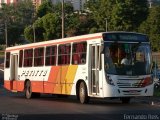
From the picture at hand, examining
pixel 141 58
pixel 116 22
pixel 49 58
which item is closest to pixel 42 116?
pixel 141 58

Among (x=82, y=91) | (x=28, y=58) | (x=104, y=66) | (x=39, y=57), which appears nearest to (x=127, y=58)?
(x=104, y=66)

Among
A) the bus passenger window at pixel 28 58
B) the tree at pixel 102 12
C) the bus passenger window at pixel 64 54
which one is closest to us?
the bus passenger window at pixel 64 54

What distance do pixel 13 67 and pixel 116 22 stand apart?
6535cm

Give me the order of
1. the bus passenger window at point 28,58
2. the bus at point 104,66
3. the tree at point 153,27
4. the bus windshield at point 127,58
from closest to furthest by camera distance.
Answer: the bus at point 104,66
the bus windshield at point 127,58
the bus passenger window at point 28,58
the tree at point 153,27

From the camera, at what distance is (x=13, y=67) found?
34.0 meters

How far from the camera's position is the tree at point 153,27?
89812 millimetres

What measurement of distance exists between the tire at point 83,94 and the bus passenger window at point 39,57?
5.04 metres

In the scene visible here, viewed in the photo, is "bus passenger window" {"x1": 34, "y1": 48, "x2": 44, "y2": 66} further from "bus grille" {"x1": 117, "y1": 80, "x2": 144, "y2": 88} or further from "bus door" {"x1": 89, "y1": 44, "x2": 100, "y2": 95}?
"bus grille" {"x1": 117, "y1": 80, "x2": 144, "y2": 88}

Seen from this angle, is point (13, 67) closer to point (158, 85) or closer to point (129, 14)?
point (158, 85)

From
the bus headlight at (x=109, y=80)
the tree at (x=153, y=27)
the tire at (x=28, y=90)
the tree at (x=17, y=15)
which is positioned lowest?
the tire at (x=28, y=90)

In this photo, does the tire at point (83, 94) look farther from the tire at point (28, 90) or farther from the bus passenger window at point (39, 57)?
the tire at point (28, 90)

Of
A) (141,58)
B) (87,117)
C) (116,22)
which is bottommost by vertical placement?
(87,117)

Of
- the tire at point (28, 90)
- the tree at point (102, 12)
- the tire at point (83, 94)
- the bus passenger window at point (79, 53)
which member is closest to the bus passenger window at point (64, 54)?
the bus passenger window at point (79, 53)

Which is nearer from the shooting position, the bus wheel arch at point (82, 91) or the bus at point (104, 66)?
the bus at point (104, 66)
